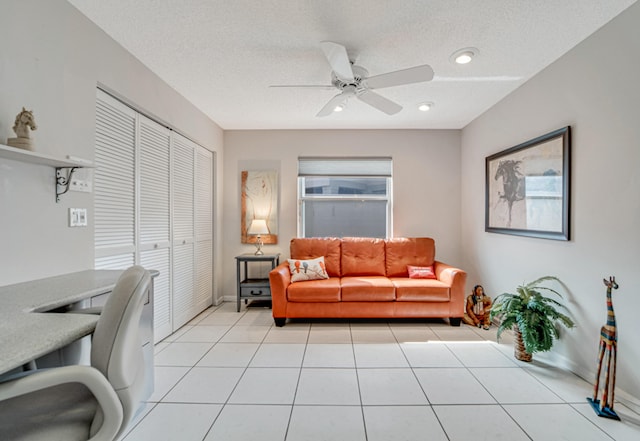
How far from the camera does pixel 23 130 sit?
53.9 inches

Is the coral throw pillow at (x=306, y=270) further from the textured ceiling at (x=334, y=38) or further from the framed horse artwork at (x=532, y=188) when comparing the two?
the framed horse artwork at (x=532, y=188)

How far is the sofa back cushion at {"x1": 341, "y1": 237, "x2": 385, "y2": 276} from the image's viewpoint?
3.77 meters

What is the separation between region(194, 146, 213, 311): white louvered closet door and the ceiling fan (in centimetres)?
188

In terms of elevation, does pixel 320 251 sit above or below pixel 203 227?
below

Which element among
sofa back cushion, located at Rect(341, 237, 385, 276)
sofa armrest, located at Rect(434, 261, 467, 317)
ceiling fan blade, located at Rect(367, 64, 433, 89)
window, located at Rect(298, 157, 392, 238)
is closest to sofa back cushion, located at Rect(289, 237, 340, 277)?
sofa back cushion, located at Rect(341, 237, 385, 276)

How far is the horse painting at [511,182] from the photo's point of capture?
2.77 metres

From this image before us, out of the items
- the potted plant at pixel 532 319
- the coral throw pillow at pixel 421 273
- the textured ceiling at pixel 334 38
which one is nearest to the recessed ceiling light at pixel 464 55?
the textured ceiling at pixel 334 38

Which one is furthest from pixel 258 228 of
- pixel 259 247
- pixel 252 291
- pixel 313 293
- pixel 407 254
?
pixel 407 254

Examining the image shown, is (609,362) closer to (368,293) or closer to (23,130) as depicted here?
(368,293)

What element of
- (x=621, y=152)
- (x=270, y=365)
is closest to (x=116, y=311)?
(x=270, y=365)

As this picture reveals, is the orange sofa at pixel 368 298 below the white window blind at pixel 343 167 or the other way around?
below

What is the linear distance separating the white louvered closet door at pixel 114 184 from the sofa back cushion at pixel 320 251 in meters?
1.92

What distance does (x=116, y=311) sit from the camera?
31.5 inches

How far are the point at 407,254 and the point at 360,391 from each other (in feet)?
7.00
